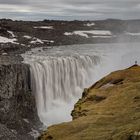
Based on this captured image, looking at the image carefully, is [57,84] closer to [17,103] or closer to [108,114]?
[17,103]

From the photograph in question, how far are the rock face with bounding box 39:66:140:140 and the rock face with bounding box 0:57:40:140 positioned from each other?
2198 centimetres

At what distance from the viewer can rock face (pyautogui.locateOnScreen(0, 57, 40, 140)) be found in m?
53.4

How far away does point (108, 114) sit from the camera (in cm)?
2397

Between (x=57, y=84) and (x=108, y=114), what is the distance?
46546mm

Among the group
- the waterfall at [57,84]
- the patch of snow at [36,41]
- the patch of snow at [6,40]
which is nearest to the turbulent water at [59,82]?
the waterfall at [57,84]

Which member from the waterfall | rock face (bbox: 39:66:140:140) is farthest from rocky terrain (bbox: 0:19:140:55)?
rock face (bbox: 39:66:140:140)

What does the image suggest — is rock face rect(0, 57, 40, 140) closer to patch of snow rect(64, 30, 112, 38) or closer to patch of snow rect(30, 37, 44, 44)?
patch of snow rect(30, 37, 44, 44)

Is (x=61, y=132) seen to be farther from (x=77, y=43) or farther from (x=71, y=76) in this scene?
(x=77, y=43)

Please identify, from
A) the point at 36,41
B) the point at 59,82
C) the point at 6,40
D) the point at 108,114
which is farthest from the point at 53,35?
the point at 108,114

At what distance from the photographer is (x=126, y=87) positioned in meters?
29.4

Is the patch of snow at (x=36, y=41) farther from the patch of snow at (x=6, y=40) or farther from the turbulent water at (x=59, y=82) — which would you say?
the turbulent water at (x=59, y=82)

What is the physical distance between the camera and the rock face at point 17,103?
175 ft

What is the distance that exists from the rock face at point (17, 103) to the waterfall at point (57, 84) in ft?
9.09

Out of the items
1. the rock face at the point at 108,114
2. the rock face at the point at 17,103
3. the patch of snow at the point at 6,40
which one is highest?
the patch of snow at the point at 6,40
